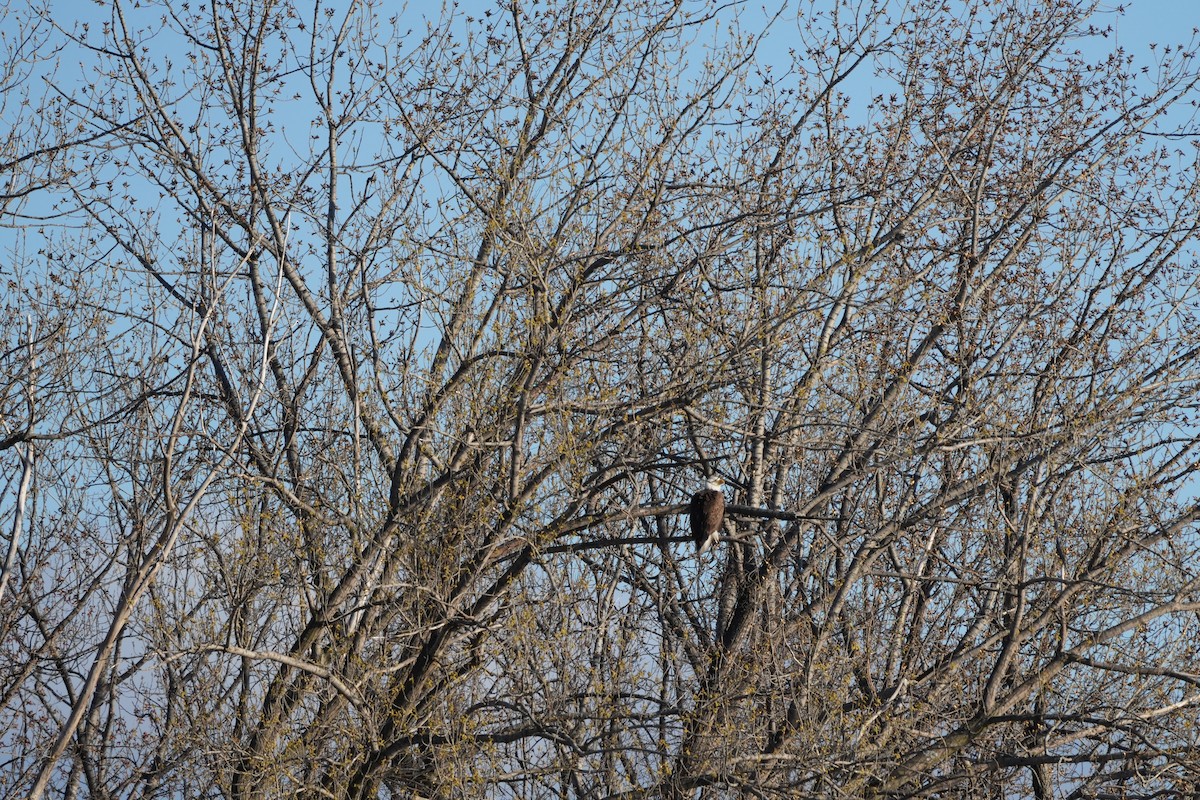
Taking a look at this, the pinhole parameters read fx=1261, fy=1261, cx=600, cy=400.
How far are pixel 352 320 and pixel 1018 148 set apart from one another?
6.05 metres

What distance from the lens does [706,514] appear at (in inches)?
324

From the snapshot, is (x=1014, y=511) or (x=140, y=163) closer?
(x=1014, y=511)

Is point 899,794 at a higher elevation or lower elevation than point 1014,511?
lower

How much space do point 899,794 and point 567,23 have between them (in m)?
6.53

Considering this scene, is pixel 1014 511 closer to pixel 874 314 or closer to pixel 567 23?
pixel 874 314

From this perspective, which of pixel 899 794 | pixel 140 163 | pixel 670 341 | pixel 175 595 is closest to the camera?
pixel 899 794

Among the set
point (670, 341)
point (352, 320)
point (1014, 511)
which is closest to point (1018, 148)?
point (1014, 511)

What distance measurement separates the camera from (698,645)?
1012 centimetres

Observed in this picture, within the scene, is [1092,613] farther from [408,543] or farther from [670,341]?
[408,543]

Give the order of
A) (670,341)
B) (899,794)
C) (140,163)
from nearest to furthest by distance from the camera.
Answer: (899,794) → (670,341) → (140,163)

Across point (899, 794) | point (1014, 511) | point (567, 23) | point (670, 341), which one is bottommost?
point (899, 794)

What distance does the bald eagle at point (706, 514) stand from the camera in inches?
324

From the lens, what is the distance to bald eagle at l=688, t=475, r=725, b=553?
823 centimetres

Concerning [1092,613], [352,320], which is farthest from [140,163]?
[1092,613]
